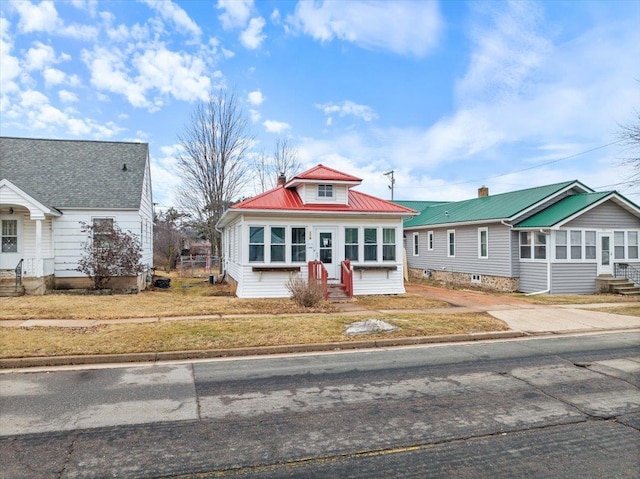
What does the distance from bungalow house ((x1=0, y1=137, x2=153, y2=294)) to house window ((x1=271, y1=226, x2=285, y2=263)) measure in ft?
22.8

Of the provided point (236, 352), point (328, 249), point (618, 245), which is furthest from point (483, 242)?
point (236, 352)

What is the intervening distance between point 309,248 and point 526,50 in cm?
1260

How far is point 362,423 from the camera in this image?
15.6 ft

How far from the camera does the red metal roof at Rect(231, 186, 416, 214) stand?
634 inches

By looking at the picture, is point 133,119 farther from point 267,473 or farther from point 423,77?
point 267,473

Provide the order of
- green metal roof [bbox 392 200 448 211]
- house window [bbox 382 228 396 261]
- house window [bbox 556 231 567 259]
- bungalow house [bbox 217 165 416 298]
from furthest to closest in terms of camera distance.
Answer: green metal roof [bbox 392 200 448 211] → house window [bbox 556 231 567 259] → house window [bbox 382 228 396 261] → bungalow house [bbox 217 165 416 298]

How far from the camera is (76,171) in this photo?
20391 millimetres


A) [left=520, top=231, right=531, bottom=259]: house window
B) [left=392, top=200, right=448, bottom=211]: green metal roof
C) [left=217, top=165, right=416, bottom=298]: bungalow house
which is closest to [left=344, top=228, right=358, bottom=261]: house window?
[left=217, top=165, right=416, bottom=298]: bungalow house

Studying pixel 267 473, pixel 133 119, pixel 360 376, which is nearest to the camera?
pixel 267 473

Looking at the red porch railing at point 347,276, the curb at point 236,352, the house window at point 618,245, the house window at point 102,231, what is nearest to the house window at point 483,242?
the house window at point 618,245

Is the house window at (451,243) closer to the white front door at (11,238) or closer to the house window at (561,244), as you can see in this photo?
the house window at (561,244)

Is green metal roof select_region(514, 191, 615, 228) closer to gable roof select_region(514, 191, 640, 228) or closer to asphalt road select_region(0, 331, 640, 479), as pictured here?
gable roof select_region(514, 191, 640, 228)

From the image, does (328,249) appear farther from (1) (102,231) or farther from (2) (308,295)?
(1) (102,231)

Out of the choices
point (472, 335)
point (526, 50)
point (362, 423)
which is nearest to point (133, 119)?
point (526, 50)
